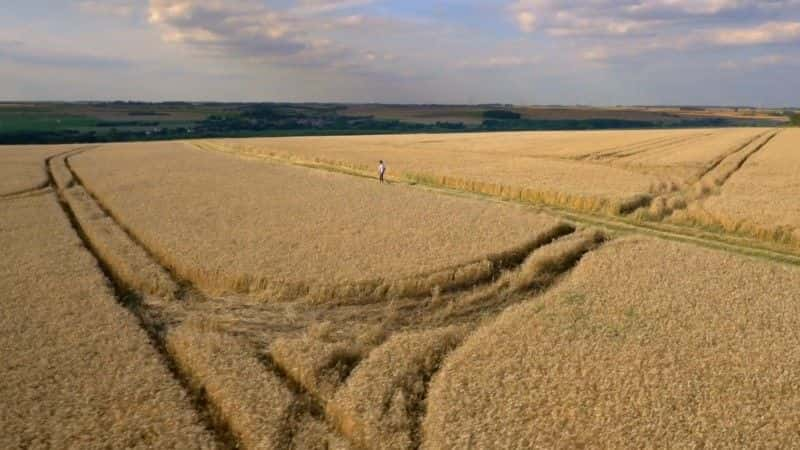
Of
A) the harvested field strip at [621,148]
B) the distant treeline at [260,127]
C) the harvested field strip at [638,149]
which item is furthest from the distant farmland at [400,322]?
the distant treeline at [260,127]

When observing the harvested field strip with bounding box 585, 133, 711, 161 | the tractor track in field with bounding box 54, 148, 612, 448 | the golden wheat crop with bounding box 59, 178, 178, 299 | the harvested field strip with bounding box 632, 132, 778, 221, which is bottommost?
the tractor track in field with bounding box 54, 148, 612, 448

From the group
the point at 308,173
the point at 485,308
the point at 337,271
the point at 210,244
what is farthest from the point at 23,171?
the point at 485,308

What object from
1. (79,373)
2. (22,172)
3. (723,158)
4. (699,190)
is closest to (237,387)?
(79,373)

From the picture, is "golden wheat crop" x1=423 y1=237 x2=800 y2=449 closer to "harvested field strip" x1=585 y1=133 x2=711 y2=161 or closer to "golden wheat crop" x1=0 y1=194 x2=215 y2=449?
"golden wheat crop" x1=0 y1=194 x2=215 y2=449

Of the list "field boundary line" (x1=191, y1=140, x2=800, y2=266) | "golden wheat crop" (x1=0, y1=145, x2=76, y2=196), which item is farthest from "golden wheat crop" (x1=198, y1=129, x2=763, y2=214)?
"golden wheat crop" (x1=0, y1=145, x2=76, y2=196)

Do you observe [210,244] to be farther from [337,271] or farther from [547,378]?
[547,378]
